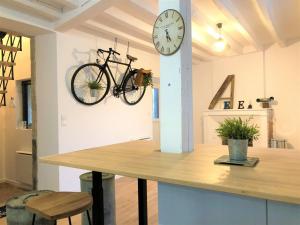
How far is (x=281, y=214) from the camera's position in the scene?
109 cm

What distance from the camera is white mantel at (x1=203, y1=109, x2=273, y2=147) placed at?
5.21 m

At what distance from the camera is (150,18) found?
11.3 feet

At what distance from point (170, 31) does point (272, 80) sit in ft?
14.1

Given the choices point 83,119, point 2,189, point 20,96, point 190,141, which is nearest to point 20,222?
point 190,141

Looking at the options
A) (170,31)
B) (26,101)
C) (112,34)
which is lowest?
(26,101)

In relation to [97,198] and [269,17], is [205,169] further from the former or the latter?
[269,17]

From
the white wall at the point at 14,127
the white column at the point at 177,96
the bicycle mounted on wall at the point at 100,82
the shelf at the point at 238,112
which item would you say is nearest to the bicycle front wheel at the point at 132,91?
the bicycle mounted on wall at the point at 100,82

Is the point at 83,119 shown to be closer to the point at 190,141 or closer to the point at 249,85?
the point at 190,141

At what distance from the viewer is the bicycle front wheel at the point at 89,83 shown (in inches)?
148

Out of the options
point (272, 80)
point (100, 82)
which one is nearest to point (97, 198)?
point (100, 82)

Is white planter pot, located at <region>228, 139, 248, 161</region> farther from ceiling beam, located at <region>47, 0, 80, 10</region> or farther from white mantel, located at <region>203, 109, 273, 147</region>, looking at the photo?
white mantel, located at <region>203, 109, 273, 147</region>

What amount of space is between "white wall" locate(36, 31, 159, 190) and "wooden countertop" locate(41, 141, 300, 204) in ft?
6.13

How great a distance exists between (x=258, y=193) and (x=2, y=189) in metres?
4.50

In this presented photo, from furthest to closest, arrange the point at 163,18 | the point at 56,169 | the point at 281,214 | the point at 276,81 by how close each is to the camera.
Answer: the point at 276,81 → the point at 56,169 → the point at 163,18 → the point at 281,214
